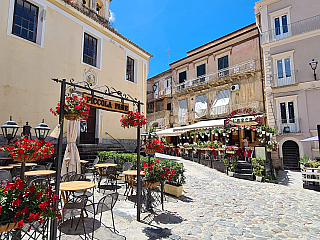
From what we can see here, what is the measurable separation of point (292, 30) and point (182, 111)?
13.1 m

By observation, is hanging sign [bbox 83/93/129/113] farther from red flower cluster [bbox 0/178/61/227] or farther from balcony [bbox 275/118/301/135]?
balcony [bbox 275/118/301/135]

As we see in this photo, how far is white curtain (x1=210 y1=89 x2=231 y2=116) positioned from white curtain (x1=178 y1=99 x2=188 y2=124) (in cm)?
377

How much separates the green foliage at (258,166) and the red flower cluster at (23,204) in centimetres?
942

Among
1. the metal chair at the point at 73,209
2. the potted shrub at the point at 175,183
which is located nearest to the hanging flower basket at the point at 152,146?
the potted shrub at the point at 175,183

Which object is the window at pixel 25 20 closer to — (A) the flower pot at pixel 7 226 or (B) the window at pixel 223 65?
(A) the flower pot at pixel 7 226

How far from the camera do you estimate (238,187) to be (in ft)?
26.0

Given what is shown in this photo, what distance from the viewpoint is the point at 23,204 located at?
2.30m

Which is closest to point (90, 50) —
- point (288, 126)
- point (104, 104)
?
point (104, 104)

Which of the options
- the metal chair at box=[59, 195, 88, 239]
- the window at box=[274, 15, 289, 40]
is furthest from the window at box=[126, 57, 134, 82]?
the metal chair at box=[59, 195, 88, 239]

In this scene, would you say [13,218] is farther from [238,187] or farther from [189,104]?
[189,104]

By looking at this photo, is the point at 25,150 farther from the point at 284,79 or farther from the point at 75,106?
the point at 284,79

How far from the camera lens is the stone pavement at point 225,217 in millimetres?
3891

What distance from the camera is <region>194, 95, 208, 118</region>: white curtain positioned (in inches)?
828

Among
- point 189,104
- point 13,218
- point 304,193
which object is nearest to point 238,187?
point 304,193
